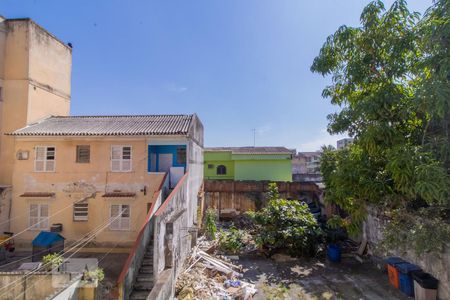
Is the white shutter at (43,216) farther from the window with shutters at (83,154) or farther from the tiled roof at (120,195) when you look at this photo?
the tiled roof at (120,195)

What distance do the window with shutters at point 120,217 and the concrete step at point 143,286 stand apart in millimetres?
5110

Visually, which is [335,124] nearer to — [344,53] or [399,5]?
[344,53]

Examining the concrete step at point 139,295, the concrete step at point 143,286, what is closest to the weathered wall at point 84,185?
the concrete step at point 143,286

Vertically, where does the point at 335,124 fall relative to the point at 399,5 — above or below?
below

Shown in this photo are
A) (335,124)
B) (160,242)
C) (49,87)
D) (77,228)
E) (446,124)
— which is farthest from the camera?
(49,87)

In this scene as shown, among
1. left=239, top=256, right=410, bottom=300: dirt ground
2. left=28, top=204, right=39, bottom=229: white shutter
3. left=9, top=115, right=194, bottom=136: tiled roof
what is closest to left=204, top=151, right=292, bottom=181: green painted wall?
left=9, top=115, right=194, bottom=136: tiled roof

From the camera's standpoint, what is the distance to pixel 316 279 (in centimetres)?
1054

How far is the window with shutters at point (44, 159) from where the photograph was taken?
14055 mm

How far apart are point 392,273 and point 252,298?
5.77 m

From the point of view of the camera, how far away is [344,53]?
892 centimetres

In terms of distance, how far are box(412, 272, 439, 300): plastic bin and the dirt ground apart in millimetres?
641

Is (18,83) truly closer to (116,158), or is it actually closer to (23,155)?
(23,155)

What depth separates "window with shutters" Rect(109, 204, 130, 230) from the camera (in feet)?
44.9

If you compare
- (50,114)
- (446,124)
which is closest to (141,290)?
(446,124)
